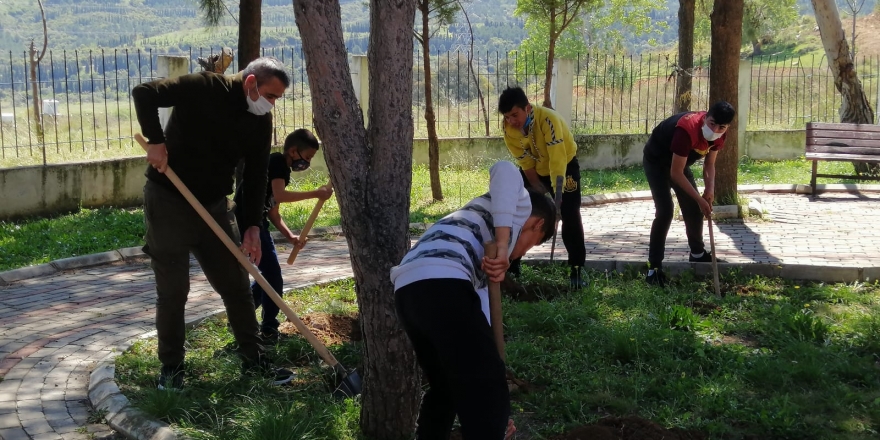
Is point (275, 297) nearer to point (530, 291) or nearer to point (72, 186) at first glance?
point (530, 291)

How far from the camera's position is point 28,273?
7.79 metres

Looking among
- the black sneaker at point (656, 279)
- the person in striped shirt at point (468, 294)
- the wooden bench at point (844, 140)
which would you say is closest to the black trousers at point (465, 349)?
the person in striped shirt at point (468, 294)

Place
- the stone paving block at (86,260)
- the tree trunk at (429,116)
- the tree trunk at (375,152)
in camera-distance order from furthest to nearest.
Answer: the tree trunk at (429,116)
the stone paving block at (86,260)
the tree trunk at (375,152)

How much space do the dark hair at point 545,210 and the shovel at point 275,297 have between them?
168 cm

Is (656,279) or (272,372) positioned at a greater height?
(656,279)

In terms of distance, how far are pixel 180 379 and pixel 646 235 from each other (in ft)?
19.8

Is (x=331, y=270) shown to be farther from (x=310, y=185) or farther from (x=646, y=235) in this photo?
(x=310, y=185)

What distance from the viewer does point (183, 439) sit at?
13.5ft

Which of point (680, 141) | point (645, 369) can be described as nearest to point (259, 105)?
point (645, 369)

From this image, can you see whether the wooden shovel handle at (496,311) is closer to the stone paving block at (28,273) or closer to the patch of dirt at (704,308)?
the patch of dirt at (704,308)

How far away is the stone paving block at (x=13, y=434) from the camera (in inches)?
170

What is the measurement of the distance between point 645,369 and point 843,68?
36.4 ft

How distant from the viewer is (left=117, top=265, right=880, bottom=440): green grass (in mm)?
4371

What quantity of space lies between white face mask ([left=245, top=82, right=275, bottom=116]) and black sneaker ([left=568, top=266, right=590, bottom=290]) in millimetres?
3326
